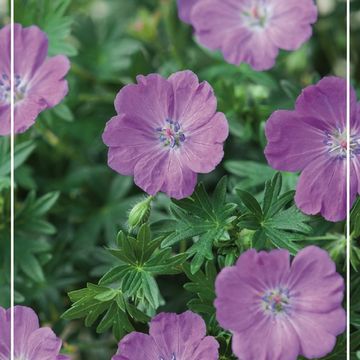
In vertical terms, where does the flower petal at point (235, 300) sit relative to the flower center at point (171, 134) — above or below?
below

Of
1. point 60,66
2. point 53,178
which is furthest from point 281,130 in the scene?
point 53,178

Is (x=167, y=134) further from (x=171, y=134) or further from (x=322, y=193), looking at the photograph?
(x=322, y=193)

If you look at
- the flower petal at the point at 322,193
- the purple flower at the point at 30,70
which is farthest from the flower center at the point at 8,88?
the flower petal at the point at 322,193

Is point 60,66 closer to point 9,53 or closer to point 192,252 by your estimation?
point 9,53

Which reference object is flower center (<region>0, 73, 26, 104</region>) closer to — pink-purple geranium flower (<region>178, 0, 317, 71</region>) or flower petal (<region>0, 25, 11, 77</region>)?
Answer: flower petal (<region>0, 25, 11, 77</region>)

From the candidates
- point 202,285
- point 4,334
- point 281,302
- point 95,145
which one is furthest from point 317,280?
point 95,145

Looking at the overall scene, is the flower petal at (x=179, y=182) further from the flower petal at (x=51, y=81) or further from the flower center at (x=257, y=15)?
the flower center at (x=257, y=15)
